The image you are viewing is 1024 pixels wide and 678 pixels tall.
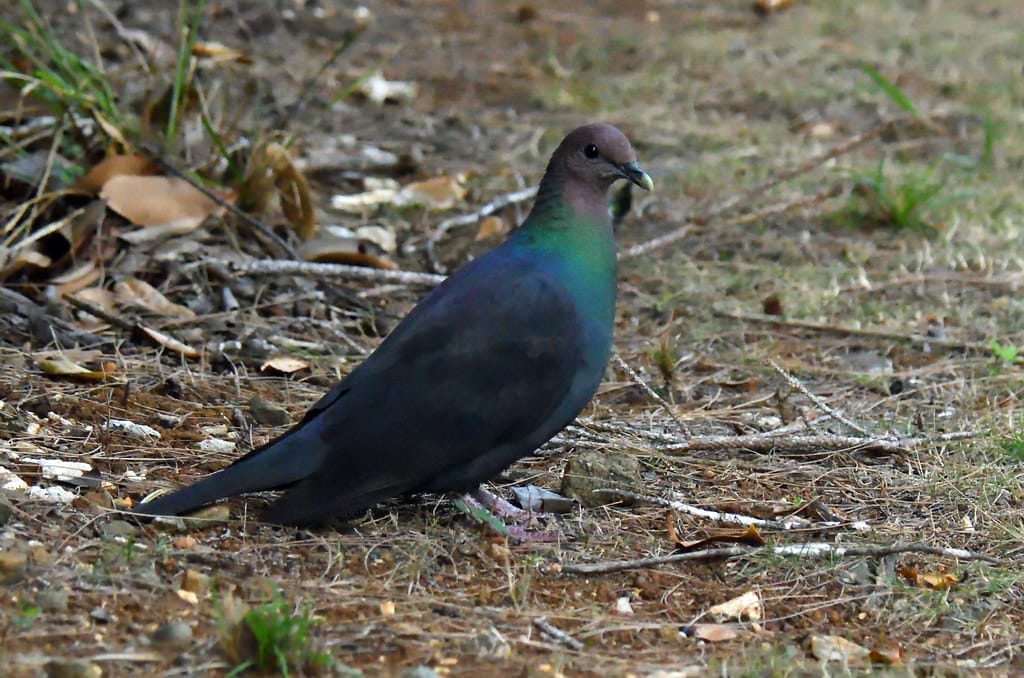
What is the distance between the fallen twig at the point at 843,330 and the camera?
454 centimetres

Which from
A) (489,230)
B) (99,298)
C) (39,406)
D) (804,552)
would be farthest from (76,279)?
(804,552)

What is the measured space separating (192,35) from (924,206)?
287cm

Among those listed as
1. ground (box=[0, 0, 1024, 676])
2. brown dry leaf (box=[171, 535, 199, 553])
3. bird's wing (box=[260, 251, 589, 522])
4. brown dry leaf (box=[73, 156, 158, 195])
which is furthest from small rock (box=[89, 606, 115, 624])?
brown dry leaf (box=[73, 156, 158, 195])

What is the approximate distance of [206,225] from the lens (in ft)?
15.8

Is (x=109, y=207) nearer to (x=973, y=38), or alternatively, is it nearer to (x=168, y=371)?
(x=168, y=371)

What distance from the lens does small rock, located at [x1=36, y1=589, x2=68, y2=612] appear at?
2578 mm

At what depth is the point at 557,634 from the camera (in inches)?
107

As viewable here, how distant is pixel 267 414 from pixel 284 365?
395 mm

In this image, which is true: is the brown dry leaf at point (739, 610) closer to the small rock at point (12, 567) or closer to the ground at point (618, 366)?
the ground at point (618, 366)

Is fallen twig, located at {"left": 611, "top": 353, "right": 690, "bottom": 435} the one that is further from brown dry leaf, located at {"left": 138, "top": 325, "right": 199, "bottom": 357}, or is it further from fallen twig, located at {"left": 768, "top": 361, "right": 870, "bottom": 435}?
brown dry leaf, located at {"left": 138, "top": 325, "right": 199, "bottom": 357}

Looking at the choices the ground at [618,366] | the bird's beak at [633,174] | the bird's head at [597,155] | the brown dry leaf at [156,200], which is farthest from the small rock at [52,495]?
the brown dry leaf at [156,200]

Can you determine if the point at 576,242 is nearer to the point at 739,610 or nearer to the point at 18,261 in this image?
the point at 739,610

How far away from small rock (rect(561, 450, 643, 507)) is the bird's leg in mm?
129

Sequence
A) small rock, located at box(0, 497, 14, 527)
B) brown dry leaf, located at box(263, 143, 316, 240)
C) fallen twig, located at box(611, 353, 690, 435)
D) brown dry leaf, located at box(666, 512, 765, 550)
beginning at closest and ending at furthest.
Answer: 1. small rock, located at box(0, 497, 14, 527)
2. brown dry leaf, located at box(666, 512, 765, 550)
3. fallen twig, located at box(611, 353, 690, 435)
4. brown dry leaf, located at box(263, 143, 316, 240)
